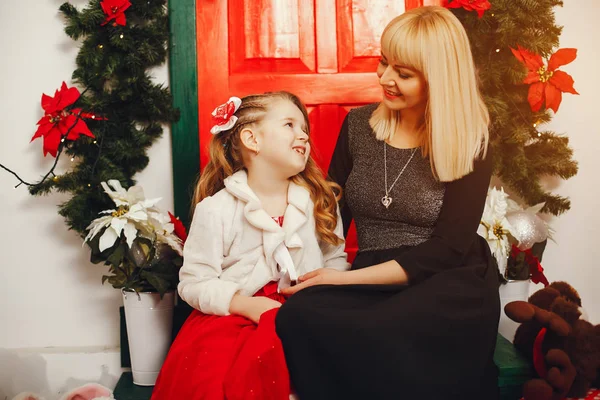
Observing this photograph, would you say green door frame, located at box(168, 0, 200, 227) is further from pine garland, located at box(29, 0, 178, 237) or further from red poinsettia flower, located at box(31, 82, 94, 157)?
red poinsettia flower, located at box(31, 82, 94, 157)

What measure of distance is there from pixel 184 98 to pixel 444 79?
960 mm

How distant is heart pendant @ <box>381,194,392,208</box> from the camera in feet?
5.89

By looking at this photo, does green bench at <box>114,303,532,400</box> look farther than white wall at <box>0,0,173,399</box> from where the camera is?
No

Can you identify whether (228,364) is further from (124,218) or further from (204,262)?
(124,218)

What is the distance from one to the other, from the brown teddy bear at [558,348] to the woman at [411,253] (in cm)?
13

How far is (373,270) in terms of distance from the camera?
168 cm

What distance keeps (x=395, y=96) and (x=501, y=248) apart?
623 millimetres

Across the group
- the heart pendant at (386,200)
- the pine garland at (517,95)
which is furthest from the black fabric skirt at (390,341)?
the pine garland at (517,95)

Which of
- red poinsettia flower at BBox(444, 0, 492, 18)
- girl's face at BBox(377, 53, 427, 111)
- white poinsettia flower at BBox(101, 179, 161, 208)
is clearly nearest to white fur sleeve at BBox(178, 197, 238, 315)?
white poinsettia flower at BBox(101, 179, 161, 208)

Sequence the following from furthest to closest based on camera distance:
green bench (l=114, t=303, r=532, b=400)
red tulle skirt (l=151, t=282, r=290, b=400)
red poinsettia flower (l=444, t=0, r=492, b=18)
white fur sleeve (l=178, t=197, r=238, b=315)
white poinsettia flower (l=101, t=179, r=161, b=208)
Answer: red poinsettia flower (l=444, t=0, r=492, b=18), white poinsettia flower (l=101, t=179, r=161, b=208), green bench (l=114, t=303, r=532, b=400), white fur sleeve (l=178, t=197, r=238, b=315), red tulle skirt (l=151, t=282, r=290, b=400)

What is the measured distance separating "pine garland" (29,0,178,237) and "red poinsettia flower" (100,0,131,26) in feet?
0.07

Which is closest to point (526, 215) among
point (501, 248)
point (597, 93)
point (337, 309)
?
point (501, 248)

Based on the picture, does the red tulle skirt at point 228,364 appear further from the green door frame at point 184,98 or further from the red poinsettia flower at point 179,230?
the green door frame at point 184,98

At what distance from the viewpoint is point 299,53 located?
2.35 m
